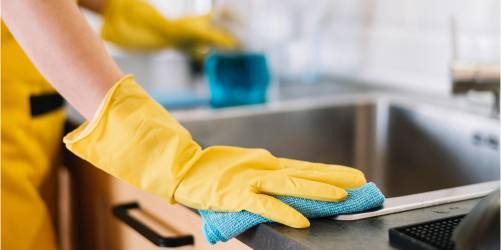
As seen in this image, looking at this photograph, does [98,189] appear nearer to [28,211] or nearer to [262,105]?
[28,211]

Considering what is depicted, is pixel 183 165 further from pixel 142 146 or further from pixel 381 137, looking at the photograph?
pixel 381 137

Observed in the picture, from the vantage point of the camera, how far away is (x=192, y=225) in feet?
3.23

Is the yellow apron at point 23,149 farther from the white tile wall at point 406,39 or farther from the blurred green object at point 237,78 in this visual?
the white tile wall at point 406,39

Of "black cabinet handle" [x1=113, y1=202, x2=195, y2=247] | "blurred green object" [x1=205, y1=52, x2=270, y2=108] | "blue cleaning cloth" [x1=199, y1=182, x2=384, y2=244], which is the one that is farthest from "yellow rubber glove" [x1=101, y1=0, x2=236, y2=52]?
"blue cleaning cloth" [x1=199, y1=182, x2=384, y2=244]

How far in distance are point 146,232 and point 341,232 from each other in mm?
375

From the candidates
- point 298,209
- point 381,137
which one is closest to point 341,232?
point 298,209

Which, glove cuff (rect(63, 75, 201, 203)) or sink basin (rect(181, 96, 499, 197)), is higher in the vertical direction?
glove cuff (rect(63, 75, 201, 203))

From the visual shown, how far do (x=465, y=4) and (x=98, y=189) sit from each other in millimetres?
781

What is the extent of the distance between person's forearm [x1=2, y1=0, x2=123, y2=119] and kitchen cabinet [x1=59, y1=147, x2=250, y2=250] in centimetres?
19

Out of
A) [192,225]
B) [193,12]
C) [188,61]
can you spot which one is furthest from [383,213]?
[193,12]

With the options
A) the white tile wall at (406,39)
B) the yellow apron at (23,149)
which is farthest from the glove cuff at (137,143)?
the white tile wall at (406,39)

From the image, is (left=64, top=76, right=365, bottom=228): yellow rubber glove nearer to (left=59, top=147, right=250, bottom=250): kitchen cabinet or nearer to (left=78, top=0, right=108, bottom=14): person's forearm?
(left=59, top=147, right=250, bottom=250): kitchen cabinet

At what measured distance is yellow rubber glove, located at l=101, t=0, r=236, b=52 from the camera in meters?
1.59

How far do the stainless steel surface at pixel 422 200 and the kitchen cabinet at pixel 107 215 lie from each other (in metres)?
0.14
